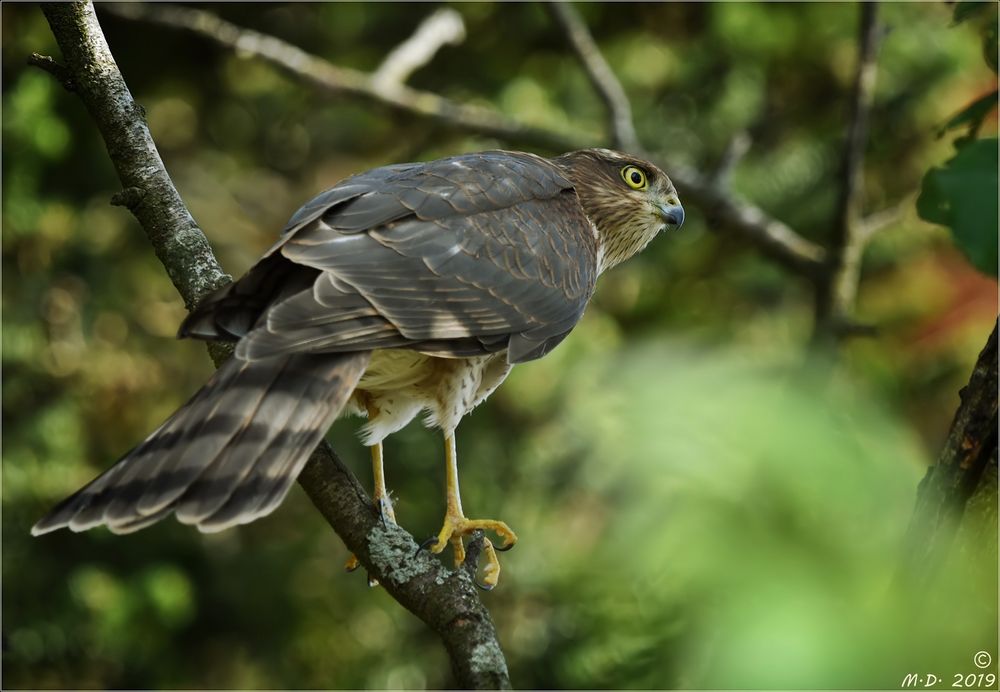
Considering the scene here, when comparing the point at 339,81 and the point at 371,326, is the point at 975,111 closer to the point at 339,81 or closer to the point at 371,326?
the point at 371,326

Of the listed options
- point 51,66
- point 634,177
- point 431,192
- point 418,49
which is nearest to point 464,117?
point 418,49

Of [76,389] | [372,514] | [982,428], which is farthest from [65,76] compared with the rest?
[76,389]

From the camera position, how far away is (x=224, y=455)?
7.62 ft

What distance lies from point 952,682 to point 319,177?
251 inches

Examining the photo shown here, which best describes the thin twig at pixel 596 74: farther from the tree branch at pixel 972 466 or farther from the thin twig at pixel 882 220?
the tree branch at pixel 972 466

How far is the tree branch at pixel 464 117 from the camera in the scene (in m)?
5.50

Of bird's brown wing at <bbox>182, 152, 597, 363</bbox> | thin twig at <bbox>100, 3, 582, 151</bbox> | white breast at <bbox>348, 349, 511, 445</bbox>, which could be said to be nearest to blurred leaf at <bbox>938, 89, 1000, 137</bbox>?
bird's brown wing at <bbox>182, 152, 597, 363</bbox>

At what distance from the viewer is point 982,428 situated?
2088 millimetres

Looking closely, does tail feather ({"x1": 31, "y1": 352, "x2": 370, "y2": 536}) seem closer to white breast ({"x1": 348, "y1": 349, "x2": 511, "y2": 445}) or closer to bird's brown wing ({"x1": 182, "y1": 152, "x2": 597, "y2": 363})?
bird's brown wing ({"x1": 182, "y1": 152, "x2": 597, "y2": 363})

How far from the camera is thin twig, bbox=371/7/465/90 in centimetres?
567

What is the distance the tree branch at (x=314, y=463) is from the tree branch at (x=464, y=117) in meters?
2.88

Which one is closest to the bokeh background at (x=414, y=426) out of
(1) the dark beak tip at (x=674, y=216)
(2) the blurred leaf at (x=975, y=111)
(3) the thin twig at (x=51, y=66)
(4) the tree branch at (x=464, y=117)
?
(4) the tree branch at (x=464, y=117)

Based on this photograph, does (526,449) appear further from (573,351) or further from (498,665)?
(498,665)

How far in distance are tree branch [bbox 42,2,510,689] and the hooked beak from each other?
192cm
